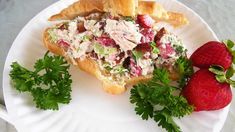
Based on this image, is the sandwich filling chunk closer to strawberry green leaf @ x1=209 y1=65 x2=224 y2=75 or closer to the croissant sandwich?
the croissant sandwich

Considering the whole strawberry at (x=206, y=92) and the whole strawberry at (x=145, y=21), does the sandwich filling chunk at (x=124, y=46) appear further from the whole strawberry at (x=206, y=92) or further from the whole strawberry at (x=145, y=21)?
the whole strawberry at (x=206, y=92)

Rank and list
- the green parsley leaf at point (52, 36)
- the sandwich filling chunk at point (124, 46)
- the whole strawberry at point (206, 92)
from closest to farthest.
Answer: the whole strawberry at point (206, 92), the sandwich filling chunk at point (124, 46), the green parsley leaf at point (52, 36)

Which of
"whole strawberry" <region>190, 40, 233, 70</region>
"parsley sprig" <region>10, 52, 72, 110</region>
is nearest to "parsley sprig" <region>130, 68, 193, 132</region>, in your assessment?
"whole strawberry" <region>190, 40, 233, 70</region>

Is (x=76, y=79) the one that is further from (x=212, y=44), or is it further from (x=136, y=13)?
(x=212, y=44)

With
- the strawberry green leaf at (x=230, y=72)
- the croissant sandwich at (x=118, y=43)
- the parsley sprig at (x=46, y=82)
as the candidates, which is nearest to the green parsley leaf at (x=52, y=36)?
the croissant sandwich at (x=118, y=43)

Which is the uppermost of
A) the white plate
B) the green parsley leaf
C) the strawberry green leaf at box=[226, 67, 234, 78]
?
the green parsley leaf

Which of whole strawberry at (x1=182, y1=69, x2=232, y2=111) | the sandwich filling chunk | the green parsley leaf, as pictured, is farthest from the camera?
the green parsley leaf

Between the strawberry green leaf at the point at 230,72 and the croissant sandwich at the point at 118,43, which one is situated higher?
the croissant sandwich at the point at 118,43
